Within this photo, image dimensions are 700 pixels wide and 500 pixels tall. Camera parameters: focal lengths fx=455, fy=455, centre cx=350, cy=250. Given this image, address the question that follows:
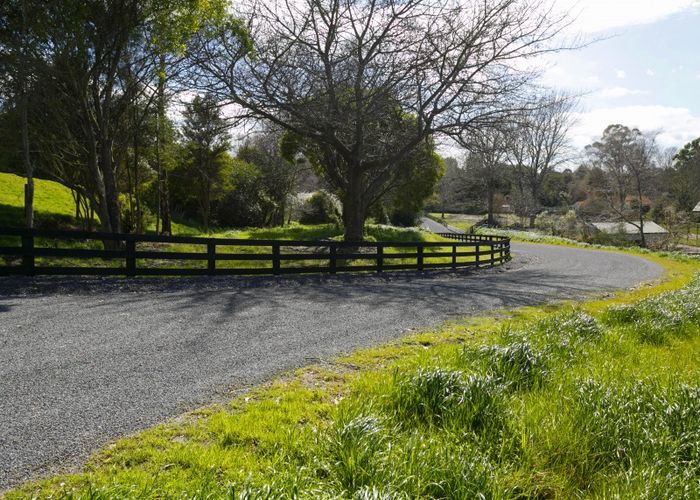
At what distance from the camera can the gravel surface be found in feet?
12.1

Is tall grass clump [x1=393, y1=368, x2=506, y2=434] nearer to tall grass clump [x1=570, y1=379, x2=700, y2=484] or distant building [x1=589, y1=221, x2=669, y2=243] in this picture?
tall grass clump [x1=570, y1=379, x2=700, y2=484]

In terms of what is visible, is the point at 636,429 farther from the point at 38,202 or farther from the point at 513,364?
the point at 38,202

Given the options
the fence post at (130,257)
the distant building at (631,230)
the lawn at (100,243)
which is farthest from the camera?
the distant building at (631,230)

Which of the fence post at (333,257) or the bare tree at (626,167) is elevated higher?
the bare tree at (626,167)

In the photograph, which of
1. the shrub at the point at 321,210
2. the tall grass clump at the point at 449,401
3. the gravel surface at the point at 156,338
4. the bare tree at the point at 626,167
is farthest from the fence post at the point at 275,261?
the bare tree at the point at 626,167

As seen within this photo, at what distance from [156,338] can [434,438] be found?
4.35m

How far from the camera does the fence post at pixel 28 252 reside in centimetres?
1003

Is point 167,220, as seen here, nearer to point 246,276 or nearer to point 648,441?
point 246,276

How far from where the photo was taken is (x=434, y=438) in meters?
3.41

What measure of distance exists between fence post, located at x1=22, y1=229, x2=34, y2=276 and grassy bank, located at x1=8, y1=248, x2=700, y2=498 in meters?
8.26

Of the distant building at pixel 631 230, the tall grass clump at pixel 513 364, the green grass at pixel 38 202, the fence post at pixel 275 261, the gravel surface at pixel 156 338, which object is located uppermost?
the green grass at pixel 38 202

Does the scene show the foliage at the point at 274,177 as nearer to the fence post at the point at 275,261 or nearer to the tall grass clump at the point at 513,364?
the fence post at the point at 275,261

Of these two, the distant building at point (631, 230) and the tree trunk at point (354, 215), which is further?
the distant building at point (631, 230)

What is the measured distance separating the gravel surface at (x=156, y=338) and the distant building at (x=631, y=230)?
129 feet
